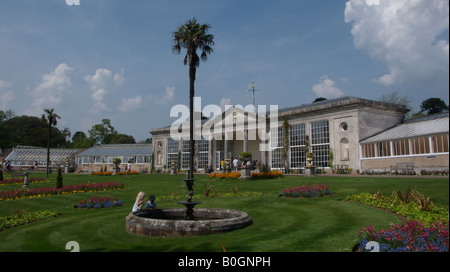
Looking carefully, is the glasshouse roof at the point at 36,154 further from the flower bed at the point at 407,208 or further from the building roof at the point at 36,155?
the flower bed at the point at 407,208

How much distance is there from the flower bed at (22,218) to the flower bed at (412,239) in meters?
11.3

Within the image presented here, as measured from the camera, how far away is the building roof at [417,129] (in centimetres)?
2314

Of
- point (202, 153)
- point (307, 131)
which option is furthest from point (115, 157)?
point (307, 131)

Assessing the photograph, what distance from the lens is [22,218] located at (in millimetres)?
11875

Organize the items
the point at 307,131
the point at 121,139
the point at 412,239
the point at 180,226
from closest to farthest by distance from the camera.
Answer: the point at 412,239
the point at 180,226
the point at 307,131
the point at 121,139

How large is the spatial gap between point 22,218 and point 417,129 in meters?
27.0

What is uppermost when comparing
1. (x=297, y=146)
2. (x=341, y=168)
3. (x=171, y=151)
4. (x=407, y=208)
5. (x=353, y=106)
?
(x=353, y=106)

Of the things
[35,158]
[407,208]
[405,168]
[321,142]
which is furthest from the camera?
[35,158]

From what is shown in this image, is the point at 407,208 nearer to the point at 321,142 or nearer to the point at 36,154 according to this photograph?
the point at 321,142

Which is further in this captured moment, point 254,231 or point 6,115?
point 6,115

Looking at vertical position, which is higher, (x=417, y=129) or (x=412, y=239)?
(x=417, y=129)
